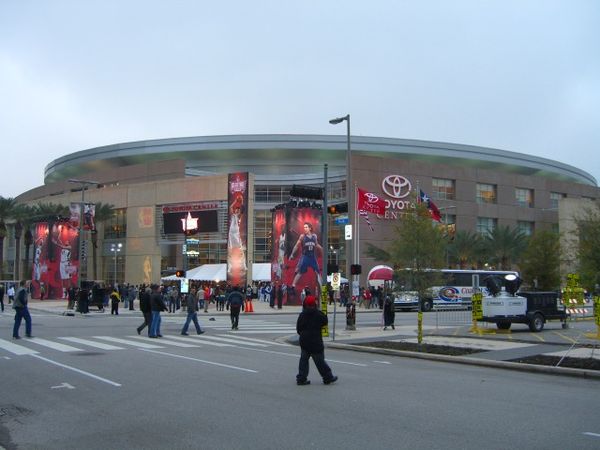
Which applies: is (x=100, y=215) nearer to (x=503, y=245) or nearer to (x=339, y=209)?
(x=503, y=245)

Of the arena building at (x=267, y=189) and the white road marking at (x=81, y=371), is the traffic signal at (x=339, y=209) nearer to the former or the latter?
the white road marking at (x=81, y=371)

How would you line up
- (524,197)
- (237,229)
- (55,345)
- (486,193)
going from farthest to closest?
(524,197), (486,193), (237,229), (55,345)

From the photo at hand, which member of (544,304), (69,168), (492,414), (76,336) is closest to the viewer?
(492,414)

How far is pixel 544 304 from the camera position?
953 inches

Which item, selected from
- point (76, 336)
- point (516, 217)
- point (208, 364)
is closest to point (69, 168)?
point (516, 217)

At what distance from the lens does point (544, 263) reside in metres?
35.6

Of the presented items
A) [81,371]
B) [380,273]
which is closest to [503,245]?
[380,273]

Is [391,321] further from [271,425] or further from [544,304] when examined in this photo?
[271,425]

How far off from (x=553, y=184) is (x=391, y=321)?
6703 centimetres

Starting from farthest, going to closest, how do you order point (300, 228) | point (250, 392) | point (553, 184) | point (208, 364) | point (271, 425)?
point (553, 184) → point (300, 228) → point (208, 364) → point (250, 392) → point (271, 425)

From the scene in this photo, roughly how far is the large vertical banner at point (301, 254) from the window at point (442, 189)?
85.4 feet

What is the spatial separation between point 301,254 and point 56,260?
2628 centimetres

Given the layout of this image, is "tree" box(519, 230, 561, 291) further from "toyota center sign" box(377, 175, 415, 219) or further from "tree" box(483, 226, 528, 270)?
"tree" box(483, 226, 528, 270)

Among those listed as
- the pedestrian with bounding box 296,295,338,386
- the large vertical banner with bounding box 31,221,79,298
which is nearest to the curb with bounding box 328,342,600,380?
the pedestrian with bounding box 296,295,338,386
